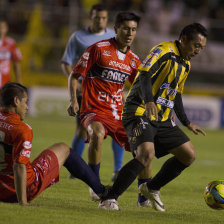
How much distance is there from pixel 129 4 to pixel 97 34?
446 inches

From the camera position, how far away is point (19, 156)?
15.6 ft

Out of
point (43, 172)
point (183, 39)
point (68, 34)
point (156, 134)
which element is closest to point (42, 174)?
point (43, 172)

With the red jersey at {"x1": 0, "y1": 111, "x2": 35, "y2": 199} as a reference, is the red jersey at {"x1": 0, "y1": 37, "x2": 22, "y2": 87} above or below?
below

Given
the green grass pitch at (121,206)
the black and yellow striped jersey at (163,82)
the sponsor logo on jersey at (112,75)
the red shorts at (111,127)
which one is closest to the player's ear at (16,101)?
the green grass pitch at (121,206)

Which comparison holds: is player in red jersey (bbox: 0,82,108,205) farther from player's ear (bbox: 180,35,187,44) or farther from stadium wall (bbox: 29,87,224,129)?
stadium wall (bbox: 29,87,224,129)

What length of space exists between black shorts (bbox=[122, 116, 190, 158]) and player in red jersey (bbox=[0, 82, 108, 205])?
0.61m

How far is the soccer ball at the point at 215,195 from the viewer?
5.72 meters

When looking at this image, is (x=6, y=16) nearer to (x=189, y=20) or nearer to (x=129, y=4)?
(x=129, y=4)

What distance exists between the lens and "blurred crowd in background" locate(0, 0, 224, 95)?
1750 cm

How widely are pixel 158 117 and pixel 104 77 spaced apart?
3.83ft

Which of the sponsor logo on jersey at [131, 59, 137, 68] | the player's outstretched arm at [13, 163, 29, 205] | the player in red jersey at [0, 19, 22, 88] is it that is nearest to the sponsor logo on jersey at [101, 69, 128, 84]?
the sponsor logo on jersey at [131, 59, 137, 68]

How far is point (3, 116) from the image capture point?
4.94m

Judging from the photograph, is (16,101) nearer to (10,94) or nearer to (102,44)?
(10,94)

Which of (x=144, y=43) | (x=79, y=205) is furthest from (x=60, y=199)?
(x=144, y=43)
